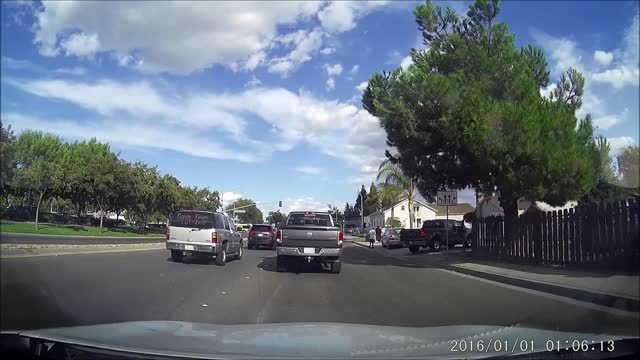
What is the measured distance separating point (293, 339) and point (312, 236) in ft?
35.2

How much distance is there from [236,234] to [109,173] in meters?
30.1

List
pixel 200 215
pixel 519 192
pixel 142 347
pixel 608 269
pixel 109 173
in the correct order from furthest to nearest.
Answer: pixel 109 173
pixel 200 215
pixel 519 192
pixel 608 269
pixel 142 347

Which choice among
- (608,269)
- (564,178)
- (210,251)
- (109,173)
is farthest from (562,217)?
(109,173)

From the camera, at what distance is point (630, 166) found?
66.5ft

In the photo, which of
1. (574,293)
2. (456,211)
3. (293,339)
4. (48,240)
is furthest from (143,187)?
(456,211)

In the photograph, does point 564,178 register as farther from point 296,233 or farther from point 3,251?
point 3,251

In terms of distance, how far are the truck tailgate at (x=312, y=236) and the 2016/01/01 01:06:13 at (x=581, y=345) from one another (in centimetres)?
1108

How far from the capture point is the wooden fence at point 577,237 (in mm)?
13336

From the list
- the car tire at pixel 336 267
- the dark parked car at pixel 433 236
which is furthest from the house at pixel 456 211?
the car tire at pixel 336 267

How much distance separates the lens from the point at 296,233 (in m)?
15.9

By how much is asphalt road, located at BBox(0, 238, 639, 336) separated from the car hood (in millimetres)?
1586

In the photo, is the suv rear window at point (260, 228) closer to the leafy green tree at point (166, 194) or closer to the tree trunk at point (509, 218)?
the tree trunk at point (509, 218)

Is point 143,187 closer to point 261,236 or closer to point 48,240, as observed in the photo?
point 261,236

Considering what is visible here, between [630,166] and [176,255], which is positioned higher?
[630,166]
